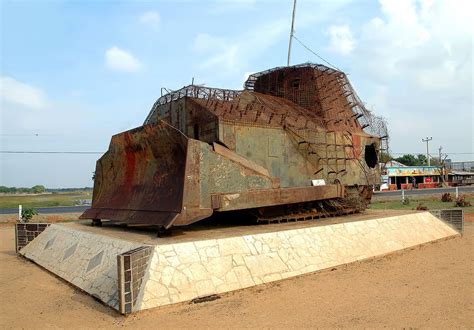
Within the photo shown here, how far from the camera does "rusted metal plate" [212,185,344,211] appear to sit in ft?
24.3

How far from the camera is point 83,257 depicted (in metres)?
6.95

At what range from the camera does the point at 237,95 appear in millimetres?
9430

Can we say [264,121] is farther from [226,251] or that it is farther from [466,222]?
[466,222]

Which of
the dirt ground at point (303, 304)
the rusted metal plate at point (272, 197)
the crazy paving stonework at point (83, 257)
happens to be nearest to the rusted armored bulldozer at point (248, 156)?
the rusted metal plate at point (272, 197)

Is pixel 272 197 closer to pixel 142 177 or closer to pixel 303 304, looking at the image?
pixel 142 177

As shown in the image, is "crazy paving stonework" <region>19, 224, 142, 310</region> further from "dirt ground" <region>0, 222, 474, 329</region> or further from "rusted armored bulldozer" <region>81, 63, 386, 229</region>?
"rusted armored bulldozer" <region>81, 63, 386, 229</region>

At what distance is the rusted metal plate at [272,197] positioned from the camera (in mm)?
7396

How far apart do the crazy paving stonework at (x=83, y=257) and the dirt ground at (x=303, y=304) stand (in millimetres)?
167

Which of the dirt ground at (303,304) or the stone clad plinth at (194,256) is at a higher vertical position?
the stone clad plinth at (194,256)

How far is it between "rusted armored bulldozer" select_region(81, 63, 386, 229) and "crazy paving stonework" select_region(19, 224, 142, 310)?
→ 0.70 meters

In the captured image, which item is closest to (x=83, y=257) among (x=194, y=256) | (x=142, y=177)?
(x=142, y=177)

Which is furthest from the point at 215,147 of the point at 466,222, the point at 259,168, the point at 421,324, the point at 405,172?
the point at 405,172

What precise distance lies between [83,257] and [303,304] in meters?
3.68

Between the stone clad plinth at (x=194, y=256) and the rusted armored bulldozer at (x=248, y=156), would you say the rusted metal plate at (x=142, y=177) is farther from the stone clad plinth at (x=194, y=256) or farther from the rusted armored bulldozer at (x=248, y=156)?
the stone clad plinth at (x=194, y=256)
